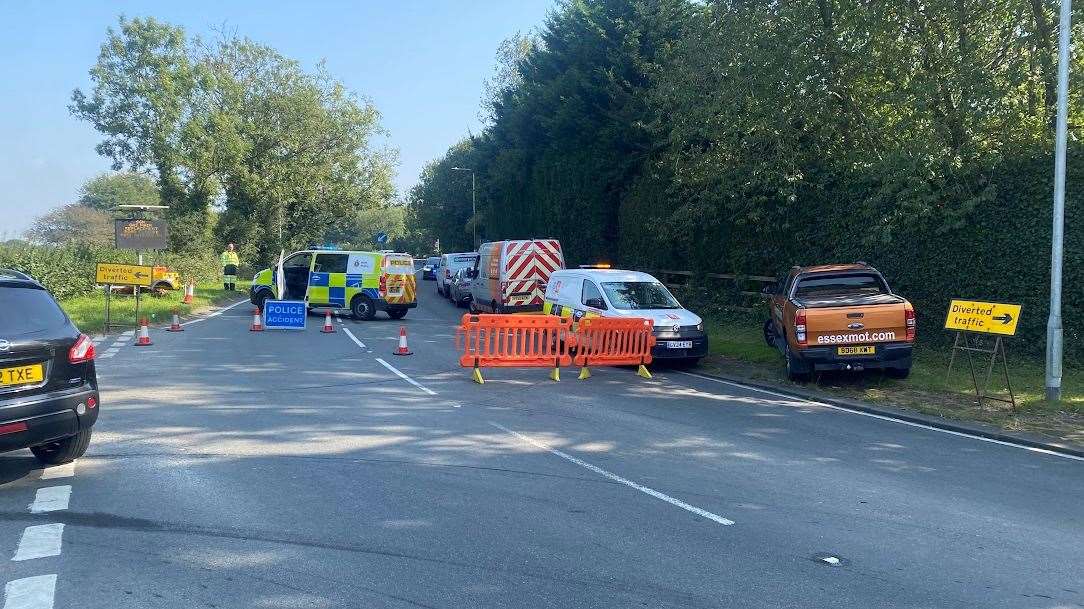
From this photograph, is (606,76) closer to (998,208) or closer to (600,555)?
(998,208)

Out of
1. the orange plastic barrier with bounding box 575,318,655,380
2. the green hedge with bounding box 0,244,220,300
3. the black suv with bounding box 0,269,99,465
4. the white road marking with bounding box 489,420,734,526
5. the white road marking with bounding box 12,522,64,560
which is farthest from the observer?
the green hedge with bounding box 0,244,220,300

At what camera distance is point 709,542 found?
5.92 metres

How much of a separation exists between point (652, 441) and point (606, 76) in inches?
999

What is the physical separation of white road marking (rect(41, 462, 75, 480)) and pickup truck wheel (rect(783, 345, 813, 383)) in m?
9.96

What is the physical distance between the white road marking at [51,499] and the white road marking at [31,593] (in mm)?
1491

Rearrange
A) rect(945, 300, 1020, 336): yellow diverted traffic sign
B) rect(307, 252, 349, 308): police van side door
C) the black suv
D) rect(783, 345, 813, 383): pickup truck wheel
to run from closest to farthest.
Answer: the black suv
rect(945, 300, 1020, 336): yellow diverted traffic sign
rect(783, 345, 813, 383): pickup truck wheel
rect(307, 252, 349, 308): police van side door

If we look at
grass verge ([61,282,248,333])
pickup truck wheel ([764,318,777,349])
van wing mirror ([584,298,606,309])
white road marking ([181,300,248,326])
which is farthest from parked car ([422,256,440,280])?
van wing mirror ([584,298,606,309])

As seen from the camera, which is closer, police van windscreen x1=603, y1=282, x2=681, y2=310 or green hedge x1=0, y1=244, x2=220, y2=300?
police van windscreen x1=603, y1=282, x2=681, y2=310

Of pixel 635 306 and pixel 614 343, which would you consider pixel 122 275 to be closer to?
pixel 635 306

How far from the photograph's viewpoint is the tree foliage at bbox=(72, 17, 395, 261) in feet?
166

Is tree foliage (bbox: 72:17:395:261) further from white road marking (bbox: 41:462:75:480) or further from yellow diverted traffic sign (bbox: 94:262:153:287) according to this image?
white road marking (bbox: 41:462:75:480)

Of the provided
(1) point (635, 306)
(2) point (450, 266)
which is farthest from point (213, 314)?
(1) point (635, 306)

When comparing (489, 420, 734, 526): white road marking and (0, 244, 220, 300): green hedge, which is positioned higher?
(0, 244, 220, 300): green hedge

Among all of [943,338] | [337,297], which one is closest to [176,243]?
[337,297]
